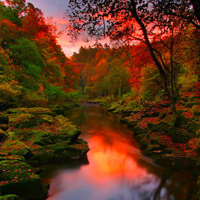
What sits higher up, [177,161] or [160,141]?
[160,141]

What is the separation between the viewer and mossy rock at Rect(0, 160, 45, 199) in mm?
3734

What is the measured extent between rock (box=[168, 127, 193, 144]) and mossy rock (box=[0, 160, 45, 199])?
6971mm

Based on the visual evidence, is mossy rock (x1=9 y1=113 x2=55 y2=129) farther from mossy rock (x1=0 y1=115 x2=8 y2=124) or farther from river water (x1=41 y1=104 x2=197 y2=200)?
river water (x1=41 y1=104 x2=197 y2=200)

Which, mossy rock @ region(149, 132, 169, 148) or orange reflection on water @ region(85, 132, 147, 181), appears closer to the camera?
orange reflection on water @ region(85, 132, 147, 181)

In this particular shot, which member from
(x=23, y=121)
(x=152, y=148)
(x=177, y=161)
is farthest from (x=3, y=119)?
(x=177, y=161)

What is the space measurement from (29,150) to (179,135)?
305 inches

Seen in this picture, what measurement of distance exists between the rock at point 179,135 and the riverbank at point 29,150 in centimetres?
503

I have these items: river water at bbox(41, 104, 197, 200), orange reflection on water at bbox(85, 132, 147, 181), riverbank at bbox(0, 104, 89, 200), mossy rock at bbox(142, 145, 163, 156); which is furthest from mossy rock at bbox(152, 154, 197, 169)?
riverbank at bbox(0, 104, 89, 200)

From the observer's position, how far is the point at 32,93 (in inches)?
511

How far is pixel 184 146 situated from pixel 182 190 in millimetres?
2778

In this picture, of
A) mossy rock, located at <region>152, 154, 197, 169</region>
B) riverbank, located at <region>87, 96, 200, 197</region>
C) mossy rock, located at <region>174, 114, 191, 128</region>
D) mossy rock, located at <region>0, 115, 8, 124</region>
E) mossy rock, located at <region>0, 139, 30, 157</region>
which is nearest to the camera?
mossy rock, located at <region>0, 139, 30, 157</region>

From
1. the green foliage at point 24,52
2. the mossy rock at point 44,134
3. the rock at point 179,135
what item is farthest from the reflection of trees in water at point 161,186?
the green foliage at point 24,52

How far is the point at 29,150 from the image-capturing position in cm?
609

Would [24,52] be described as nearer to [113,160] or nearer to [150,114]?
[113,160]
